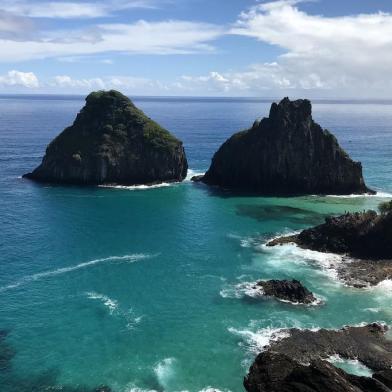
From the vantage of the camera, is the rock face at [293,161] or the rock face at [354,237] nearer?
the rock face at [354,237]

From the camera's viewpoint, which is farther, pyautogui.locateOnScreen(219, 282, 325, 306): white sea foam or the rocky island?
the rocky island

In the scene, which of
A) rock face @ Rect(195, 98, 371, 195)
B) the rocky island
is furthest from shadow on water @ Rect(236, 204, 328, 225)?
rock face @ Rect(195, 98, 371, 195)

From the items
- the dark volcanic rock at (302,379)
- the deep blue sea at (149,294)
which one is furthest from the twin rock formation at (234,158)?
the dark volcanic rock at (302,379)

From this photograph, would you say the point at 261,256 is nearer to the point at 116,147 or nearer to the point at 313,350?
the point at 313,350

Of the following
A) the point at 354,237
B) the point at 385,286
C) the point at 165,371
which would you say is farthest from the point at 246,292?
the point at 354,237

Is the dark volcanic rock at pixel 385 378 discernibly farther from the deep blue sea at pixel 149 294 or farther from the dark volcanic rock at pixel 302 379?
the deep blue sea at pixel 149 294

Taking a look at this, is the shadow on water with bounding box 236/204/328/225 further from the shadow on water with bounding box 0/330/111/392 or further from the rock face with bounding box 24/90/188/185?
the shadow on water with bounding box 0/330/111/392
